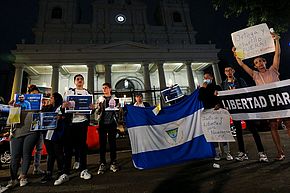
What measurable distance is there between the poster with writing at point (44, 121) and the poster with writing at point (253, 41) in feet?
14.8

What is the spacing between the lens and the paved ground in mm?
2531

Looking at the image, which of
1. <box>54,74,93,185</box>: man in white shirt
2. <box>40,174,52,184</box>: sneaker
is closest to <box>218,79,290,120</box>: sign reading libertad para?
<box>54,74,93,185</box>: man in white shirt

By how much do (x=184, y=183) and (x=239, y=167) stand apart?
144cm

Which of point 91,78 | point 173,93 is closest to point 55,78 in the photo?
point 91,78

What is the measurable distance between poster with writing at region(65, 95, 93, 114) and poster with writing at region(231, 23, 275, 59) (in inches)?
147

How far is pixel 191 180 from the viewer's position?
2.97 meters

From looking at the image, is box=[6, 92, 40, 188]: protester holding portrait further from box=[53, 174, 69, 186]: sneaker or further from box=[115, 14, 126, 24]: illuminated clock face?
box=[115, 14, 126, 24]: illuminated clock face

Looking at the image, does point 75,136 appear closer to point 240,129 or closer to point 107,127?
point 107,127

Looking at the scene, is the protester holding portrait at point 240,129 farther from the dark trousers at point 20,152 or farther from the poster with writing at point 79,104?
the dark trousers at point 20,152

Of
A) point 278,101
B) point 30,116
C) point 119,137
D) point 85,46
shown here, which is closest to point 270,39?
point 278,101

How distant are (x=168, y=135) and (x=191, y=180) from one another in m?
1.31

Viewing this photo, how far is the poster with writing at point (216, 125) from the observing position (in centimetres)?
357

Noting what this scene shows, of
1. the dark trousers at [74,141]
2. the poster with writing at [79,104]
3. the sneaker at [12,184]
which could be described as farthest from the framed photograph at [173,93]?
the sneaker at [12,184]

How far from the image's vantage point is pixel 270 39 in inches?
139
